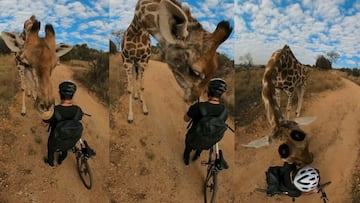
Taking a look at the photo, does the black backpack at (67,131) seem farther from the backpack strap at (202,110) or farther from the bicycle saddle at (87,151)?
the backpack strap at (202,110)

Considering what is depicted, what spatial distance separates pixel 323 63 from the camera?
12.4 ft

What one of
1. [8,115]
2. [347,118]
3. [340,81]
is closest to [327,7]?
[340,81]

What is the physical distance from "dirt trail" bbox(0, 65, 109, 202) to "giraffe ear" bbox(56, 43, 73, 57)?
98 mm

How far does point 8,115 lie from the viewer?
357 cm

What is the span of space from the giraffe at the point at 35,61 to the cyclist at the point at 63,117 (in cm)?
6

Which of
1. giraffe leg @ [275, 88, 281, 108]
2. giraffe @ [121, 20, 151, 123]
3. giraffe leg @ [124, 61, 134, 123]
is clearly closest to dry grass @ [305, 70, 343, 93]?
giraffe leg @ [275, 88, 281, 108]

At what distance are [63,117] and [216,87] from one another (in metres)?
1.12

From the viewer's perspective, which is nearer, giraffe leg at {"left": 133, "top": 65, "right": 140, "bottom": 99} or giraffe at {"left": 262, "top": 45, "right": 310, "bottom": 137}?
giraffe at {"left": 262, "top": 45, "right": 310, "bottom": 137}

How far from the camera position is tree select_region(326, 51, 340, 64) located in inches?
148

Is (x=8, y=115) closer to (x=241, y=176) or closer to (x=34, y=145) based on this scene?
(x=34, y=145)

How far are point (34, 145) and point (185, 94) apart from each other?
1.18m

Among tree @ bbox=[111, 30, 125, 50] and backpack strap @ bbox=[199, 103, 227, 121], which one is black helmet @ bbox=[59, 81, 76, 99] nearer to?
tree @ bbox=[111, 30, 125, 50]

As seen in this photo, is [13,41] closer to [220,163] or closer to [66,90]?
[66,90]

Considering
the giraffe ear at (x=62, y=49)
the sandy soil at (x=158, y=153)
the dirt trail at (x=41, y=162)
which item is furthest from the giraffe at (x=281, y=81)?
the giraffe ear at (x=62, y=49)
